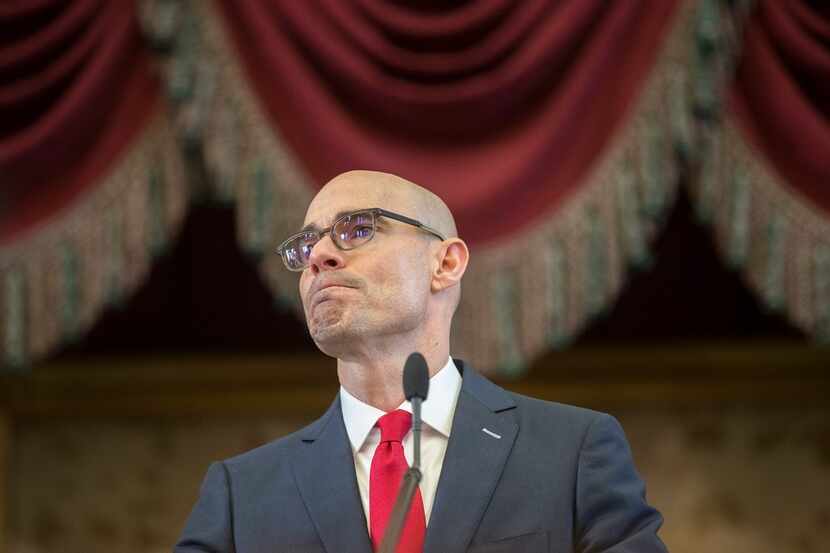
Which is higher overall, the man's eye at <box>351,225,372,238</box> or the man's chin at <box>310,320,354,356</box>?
the man's eye at <box>351,225,372,238</box>

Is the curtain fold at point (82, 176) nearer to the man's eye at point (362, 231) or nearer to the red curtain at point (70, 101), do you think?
the red curtain at point (70, 101)

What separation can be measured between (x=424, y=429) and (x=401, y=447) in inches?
2.3

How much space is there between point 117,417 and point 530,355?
1.48 meters

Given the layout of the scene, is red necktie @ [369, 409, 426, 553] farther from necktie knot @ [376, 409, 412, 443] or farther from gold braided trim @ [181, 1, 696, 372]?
gold braided trim @ [181, 1, 696, 372]

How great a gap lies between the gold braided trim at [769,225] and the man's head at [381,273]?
106cm

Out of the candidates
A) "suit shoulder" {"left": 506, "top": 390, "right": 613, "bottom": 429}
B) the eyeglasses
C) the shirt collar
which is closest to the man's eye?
the eyeglasses

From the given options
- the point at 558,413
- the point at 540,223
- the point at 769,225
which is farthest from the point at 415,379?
the point at 769,225

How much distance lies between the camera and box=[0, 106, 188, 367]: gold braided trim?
9.88 feet

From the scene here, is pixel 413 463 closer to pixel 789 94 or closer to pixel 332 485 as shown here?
pixel 332 485

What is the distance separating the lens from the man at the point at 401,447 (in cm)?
175

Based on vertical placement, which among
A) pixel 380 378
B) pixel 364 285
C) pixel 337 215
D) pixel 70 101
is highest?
pixel 70 101

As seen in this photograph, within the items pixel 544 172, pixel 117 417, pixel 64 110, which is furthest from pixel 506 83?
pixel 117 417

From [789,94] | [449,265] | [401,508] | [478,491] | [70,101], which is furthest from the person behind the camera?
[70,101]

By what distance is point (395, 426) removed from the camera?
6.15ft
